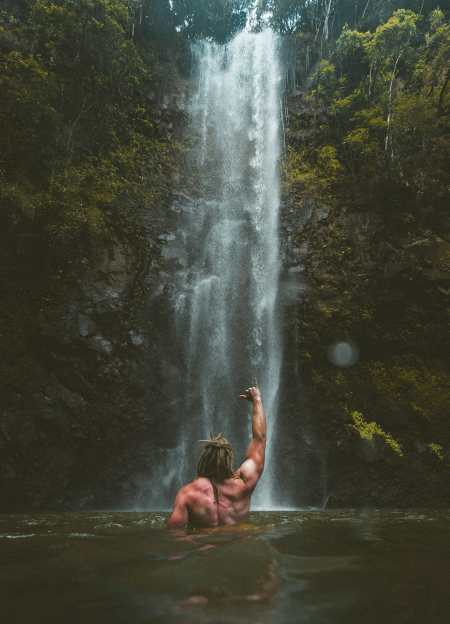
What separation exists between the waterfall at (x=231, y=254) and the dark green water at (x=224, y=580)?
578cm

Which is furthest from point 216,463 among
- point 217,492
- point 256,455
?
point 256,455

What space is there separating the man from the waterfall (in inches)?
197

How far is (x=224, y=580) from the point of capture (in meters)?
1.62

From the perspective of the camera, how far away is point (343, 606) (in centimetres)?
134

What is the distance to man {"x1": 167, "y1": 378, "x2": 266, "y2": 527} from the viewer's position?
2941 millimetres

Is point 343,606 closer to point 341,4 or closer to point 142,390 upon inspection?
point 142,390

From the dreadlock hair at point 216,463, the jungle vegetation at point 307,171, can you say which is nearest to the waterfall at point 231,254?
the jungle vegetation at point 307,171

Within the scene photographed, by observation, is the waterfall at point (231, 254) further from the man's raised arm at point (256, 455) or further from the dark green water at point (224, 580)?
the dark green water at point (224, 580)

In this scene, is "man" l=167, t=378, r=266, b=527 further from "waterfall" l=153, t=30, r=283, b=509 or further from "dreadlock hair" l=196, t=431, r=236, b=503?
"waterfall" l=153, t=30, r=283, b=509

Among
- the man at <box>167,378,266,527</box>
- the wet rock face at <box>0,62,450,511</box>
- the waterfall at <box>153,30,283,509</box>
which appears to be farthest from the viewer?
the waterfall at <box>153,30,283,509</box>

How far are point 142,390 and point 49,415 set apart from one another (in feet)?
7.02

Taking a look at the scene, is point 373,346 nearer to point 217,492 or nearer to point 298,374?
point 298,374

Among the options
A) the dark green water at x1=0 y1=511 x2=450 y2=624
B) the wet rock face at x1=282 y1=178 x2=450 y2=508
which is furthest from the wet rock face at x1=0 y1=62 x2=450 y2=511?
the dark green water at x1=0 y1=511 x2=450 y2=624

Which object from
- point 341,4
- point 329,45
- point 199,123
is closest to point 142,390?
point 199,123
